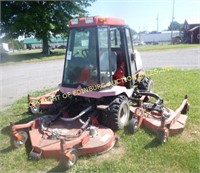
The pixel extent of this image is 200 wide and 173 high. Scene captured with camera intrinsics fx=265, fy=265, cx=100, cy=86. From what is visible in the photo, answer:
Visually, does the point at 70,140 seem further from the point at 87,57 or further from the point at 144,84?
the point at 144,84

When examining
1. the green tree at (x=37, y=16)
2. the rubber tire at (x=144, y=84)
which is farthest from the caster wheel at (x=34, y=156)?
the green tree at (x=37, y=16)

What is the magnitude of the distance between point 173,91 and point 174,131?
3537 mm

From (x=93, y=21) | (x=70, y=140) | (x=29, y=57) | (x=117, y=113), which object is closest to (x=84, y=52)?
(x=93, y=21)

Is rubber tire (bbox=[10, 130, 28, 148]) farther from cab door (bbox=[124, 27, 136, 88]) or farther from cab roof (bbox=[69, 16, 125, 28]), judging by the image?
cab door (bbox=[124, 27, 136, 88])

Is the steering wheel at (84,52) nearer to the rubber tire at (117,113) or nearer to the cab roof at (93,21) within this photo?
the cab roof at (93,21)

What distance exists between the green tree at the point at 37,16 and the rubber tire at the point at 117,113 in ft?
67.2

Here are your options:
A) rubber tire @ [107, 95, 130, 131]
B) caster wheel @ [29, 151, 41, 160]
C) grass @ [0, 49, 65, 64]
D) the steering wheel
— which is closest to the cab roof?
the steering wheel

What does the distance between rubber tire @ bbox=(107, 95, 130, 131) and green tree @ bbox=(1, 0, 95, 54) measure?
67.2 ft

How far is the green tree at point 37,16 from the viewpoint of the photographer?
79.9ft

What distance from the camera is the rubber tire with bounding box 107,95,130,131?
201 inches

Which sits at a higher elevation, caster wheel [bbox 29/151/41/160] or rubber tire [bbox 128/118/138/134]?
rubber tire [bbox 128/118/138/134]

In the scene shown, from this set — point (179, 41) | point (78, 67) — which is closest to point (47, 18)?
point (78, 67)

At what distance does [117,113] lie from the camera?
5.11 metres

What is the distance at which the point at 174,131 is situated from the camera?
5.12m
